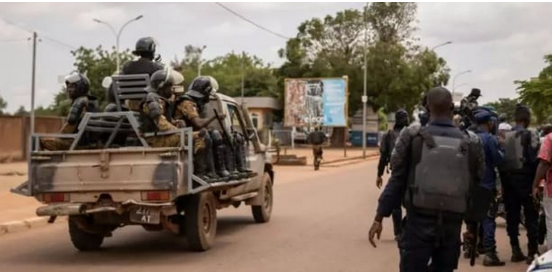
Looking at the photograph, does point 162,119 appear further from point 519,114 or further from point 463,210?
point 463,210

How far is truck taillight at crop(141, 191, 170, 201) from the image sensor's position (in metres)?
8.76

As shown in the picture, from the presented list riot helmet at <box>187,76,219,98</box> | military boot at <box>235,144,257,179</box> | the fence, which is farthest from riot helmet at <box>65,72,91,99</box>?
the fence

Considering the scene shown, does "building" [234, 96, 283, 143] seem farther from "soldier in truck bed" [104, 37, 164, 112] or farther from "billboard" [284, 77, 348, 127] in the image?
"soldier in truck bed" [104, 37, 164, 112]

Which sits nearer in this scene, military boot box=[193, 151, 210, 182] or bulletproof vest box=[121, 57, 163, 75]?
military boot box=[193, 151, 210, 182]

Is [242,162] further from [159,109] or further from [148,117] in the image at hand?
[159,109]

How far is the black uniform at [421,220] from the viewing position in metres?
5.27

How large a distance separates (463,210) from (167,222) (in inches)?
186

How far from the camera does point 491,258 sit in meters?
8.70

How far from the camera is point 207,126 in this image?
10.1 metres

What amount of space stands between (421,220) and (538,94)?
31.3 ft

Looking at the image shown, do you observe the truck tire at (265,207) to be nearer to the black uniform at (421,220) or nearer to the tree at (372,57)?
the black uniform at (421,220)

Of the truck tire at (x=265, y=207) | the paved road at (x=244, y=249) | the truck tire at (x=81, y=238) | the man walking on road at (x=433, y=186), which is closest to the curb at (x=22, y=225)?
the paved road at (x=244, y=249)

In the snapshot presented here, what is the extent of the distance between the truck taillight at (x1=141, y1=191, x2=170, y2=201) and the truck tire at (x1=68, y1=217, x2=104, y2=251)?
4.20 ft

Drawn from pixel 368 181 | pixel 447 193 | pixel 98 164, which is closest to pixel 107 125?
pixel 98 164
